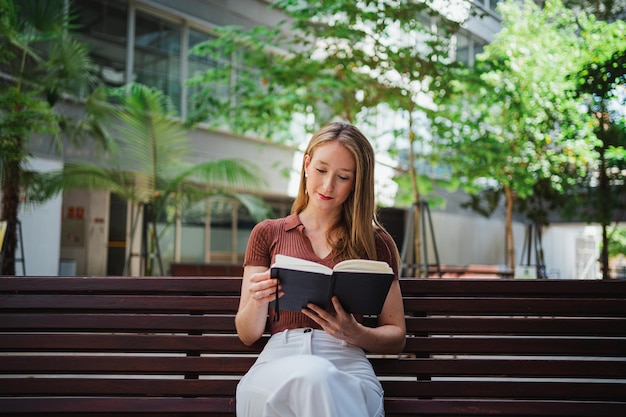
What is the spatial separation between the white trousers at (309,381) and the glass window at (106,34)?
12.7 metres

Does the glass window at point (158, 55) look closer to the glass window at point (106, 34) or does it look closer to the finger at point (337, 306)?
the glass window at point (106, 34)

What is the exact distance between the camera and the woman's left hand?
8.14 ft

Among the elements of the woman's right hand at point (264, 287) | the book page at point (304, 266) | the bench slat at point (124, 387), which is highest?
the book page at point (304, 266)

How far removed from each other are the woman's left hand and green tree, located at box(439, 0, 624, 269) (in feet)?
17.2

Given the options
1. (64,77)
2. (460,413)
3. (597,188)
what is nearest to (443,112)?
(597,188)

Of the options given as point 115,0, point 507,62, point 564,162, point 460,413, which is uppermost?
point 115,0

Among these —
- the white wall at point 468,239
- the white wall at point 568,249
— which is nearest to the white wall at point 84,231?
the white wall at point 468,239

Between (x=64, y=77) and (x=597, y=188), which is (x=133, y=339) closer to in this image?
(x=64, y=77)

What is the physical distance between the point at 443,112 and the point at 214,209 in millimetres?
8587

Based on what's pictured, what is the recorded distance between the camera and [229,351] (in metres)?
3.07

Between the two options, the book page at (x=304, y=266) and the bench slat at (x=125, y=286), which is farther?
the bench slat at (x=125, y=286)

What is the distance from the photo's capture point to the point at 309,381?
7.52ft

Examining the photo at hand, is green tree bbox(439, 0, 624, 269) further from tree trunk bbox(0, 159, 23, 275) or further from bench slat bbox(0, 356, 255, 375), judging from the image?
tree trunk bbox(0, 159, 23, 275)

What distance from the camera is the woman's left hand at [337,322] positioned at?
8.14ft
